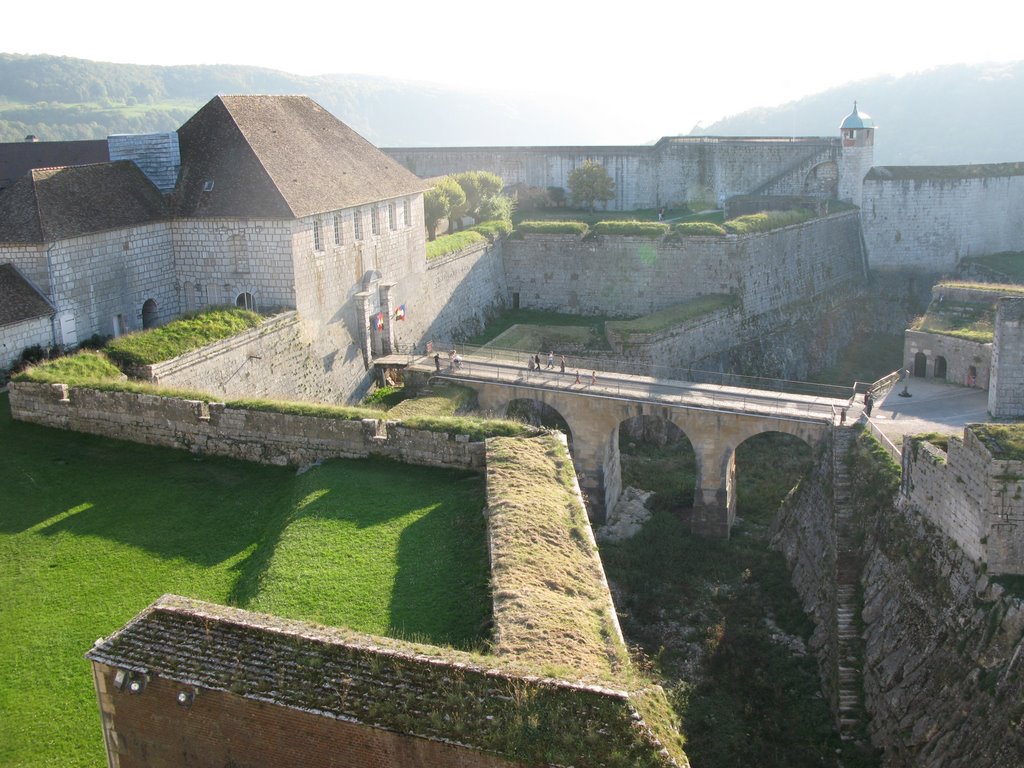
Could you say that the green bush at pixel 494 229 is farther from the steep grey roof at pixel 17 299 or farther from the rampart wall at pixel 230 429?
the rampart wall at pixel 230 429

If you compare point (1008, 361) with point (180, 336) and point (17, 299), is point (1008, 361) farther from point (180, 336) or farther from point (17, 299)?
point (17, 299)

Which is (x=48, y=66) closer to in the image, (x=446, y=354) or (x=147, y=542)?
(x=446, y=354)

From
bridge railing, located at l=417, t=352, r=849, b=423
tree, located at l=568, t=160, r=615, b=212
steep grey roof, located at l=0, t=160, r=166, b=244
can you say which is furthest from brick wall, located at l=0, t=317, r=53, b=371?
tree, located at l=568, t=160, r=615, b=212

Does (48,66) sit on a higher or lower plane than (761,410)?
higher

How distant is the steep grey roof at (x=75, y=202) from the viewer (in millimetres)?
26891

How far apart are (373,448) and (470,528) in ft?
15.1

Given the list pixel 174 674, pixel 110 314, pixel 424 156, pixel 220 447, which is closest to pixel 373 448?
pixel 220 447

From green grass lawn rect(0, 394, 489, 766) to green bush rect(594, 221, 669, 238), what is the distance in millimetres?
26383

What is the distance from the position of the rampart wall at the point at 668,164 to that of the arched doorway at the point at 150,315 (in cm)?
3020

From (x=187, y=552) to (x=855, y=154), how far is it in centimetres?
4120

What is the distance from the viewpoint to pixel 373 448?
21.8m

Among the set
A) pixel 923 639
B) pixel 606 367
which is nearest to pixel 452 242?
pixel 606 367

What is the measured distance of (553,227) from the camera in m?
46.8

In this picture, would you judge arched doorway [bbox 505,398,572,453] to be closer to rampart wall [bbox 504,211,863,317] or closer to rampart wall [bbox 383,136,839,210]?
rampart wall [bbox 504,211,863,317]
